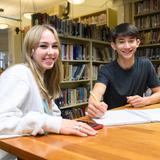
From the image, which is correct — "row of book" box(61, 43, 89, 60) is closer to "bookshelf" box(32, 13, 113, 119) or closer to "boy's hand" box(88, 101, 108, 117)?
"bookshelf" box(32, 13, 113, 119)

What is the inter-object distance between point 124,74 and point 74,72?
81.1 inches

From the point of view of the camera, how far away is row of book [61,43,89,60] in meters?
3.78

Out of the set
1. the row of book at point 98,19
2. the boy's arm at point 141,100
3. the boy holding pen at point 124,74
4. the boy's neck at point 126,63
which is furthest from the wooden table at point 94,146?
the row of book at point 98,19

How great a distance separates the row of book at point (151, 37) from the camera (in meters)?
4.54

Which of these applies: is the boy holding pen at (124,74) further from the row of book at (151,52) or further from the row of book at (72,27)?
the row of book at (151,52)

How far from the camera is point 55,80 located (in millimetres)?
1569

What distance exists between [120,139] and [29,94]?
0.49 m

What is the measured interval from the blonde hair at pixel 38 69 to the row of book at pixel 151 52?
330 centimetres

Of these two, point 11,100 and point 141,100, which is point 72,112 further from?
point 11,100

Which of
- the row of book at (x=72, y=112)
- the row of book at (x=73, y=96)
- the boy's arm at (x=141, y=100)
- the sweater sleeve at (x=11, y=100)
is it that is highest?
the sweater sleeve at (x=11, y=100)

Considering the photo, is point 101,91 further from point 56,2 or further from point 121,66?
point 56,2

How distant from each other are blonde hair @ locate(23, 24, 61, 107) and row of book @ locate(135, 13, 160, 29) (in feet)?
11.2

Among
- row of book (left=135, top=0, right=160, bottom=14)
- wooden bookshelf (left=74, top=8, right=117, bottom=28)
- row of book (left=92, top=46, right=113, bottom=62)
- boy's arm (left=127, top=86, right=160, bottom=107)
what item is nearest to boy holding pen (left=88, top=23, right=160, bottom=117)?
boy's arm (left=127, top=86, right=160, bottom=107)

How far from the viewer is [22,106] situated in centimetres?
116
